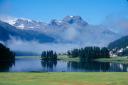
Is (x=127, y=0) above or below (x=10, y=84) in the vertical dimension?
above

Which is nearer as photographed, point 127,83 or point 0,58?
point 127,83

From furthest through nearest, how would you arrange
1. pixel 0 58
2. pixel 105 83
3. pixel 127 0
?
pixel 0 58 < pixel 105 83 < pixel 127 0

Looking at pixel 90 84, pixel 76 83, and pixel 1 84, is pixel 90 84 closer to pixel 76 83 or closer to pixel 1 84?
pixel 76 83

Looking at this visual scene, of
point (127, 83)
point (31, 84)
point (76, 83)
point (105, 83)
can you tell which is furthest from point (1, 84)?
point (127, 83)

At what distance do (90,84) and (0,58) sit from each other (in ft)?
525

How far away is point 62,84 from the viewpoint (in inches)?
1563

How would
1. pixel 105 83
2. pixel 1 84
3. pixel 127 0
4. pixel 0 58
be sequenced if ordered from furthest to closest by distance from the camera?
pixel 0 58, pixel 105 83, pixel 1 84, pixel 127 0

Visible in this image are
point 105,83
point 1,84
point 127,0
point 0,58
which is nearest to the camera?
point 127,0

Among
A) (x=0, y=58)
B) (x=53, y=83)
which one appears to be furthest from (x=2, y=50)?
(x=53, y=83)

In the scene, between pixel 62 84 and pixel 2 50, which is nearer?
pixel 62 84

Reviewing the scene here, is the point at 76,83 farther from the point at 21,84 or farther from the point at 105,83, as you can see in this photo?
the point at 21,84

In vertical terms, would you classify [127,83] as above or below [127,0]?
below

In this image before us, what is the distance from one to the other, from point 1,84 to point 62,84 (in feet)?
24.1

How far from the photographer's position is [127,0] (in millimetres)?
32250
